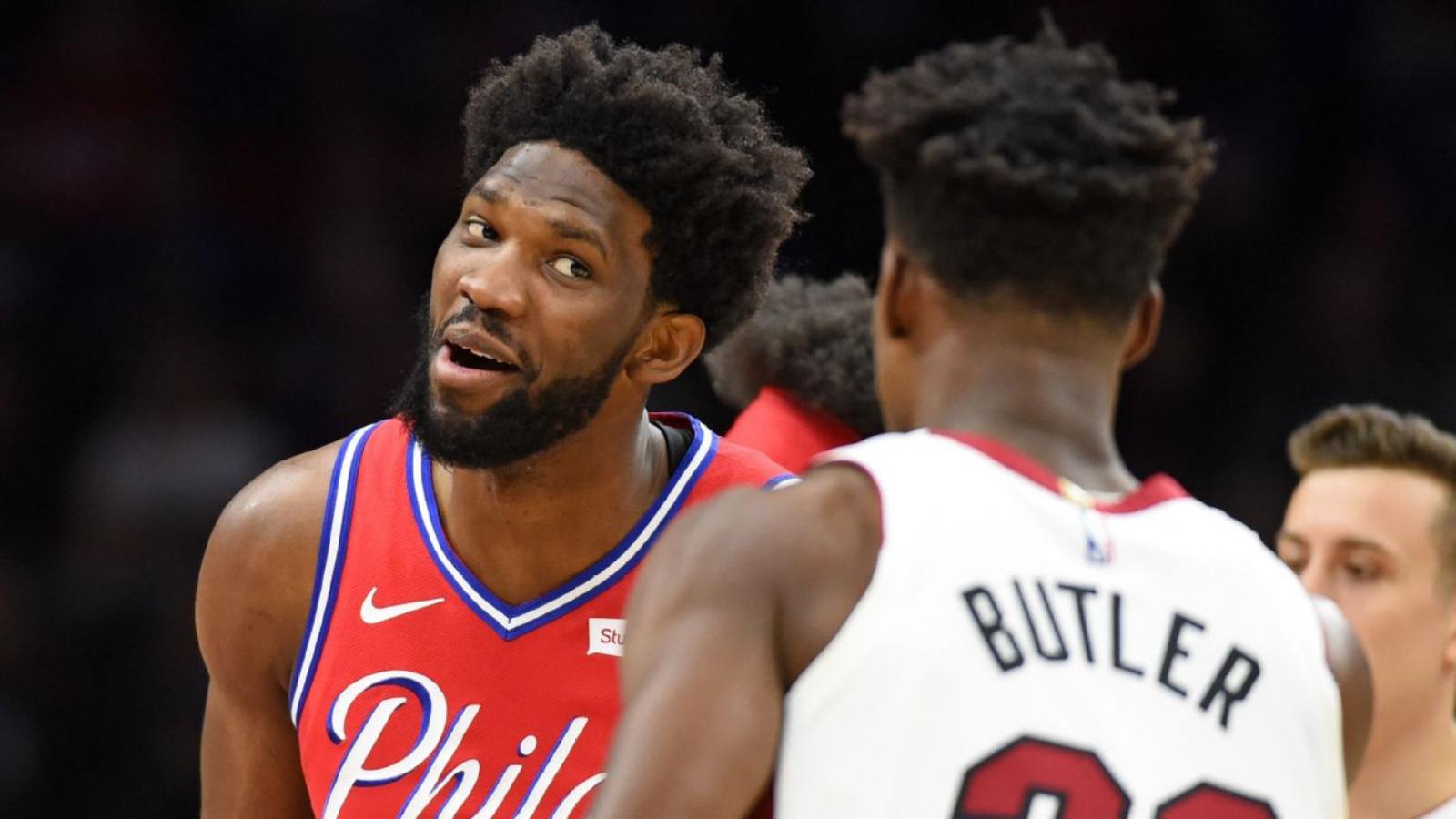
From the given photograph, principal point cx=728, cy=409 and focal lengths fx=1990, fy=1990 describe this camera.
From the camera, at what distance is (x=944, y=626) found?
1.96m

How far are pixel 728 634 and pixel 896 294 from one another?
44 cm

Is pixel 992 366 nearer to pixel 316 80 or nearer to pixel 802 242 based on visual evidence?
pixel 802 242

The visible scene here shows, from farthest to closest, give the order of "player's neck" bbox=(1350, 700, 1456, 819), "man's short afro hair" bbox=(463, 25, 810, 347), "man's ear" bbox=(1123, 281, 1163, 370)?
1. "player's neck" bbox=(1350, 700, 1456, 819)
2. "man's short afro hair" bbox=(463, 25, 810, 347)
3. "man's ear" bbox=(1123, 281, 1163, 370)

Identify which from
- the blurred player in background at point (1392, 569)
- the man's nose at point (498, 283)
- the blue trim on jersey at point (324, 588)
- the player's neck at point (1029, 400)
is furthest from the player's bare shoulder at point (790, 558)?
the blurred player in background at point (1392, 569)

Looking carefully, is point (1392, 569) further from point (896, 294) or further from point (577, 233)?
point (896, 294)

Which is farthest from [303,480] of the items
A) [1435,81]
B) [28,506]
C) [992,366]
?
[1435,81]

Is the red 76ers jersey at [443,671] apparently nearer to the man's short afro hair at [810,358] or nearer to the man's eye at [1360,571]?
the man's short afro hair at [810,358]

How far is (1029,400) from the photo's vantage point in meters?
2.09

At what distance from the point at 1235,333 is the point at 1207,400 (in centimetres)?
31

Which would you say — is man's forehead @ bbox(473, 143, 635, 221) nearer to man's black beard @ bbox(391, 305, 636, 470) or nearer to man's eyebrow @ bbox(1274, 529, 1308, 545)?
man's black beard @ bbox(391, 305, 636, 470)

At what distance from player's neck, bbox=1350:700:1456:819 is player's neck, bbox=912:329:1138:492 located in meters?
1.83

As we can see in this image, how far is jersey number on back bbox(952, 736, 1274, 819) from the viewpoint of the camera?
1.94 m

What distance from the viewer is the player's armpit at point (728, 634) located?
1.89 meters

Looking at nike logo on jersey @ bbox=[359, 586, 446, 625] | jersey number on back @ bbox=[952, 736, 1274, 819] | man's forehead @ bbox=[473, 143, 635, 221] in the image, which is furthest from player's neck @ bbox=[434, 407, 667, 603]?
jersey number on back @ bbox=[952, 736, 1274, 819]
